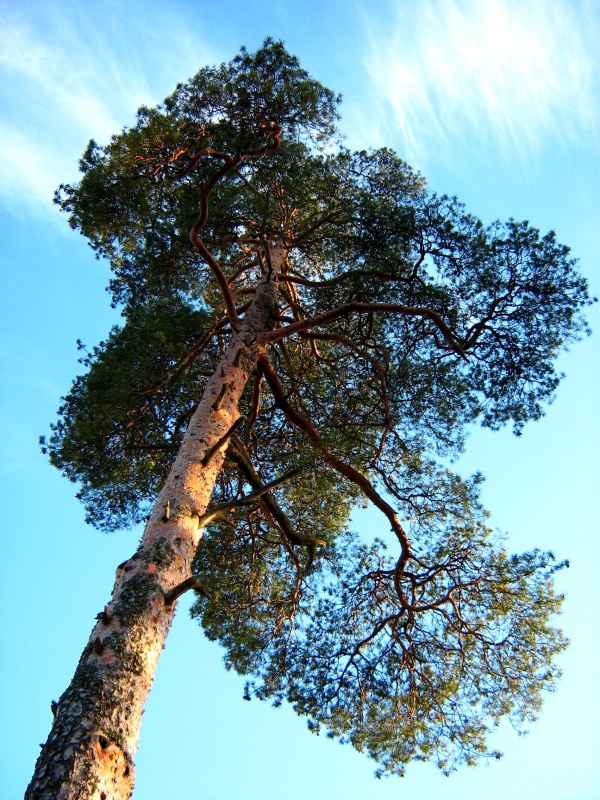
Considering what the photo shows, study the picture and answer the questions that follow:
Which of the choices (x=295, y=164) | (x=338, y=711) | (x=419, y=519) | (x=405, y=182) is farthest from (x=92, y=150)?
(x=338, y=711)

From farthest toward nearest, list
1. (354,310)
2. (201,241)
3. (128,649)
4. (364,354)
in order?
(364,354) < (354,310) < (201,241) < (128,649)

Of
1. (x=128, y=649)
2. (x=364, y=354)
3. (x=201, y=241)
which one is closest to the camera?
(x=128, y=649)

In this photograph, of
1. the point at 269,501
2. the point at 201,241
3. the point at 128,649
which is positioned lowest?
the point at 128,649

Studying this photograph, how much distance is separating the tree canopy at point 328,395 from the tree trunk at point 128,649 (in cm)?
128

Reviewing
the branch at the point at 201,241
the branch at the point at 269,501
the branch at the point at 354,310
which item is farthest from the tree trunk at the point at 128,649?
the branch at the point at 354,310

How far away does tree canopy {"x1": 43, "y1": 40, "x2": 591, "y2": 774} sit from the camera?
769 cm

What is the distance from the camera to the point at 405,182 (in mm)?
9805

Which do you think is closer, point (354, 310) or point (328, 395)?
point (354, 310)

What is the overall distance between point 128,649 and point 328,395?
555 centimetres

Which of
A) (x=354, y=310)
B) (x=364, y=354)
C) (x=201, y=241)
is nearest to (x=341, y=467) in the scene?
(x=364, y=354)

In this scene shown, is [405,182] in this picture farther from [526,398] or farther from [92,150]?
[92,150]

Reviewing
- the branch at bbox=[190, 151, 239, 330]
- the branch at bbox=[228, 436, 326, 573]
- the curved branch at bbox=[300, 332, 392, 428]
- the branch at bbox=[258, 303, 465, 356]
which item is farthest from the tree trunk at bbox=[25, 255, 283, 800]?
the curved branch at bbox=[300, 332, 392, 428]

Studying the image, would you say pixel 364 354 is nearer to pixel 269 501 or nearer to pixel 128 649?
pixel 269 501

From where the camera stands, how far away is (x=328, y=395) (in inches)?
365
